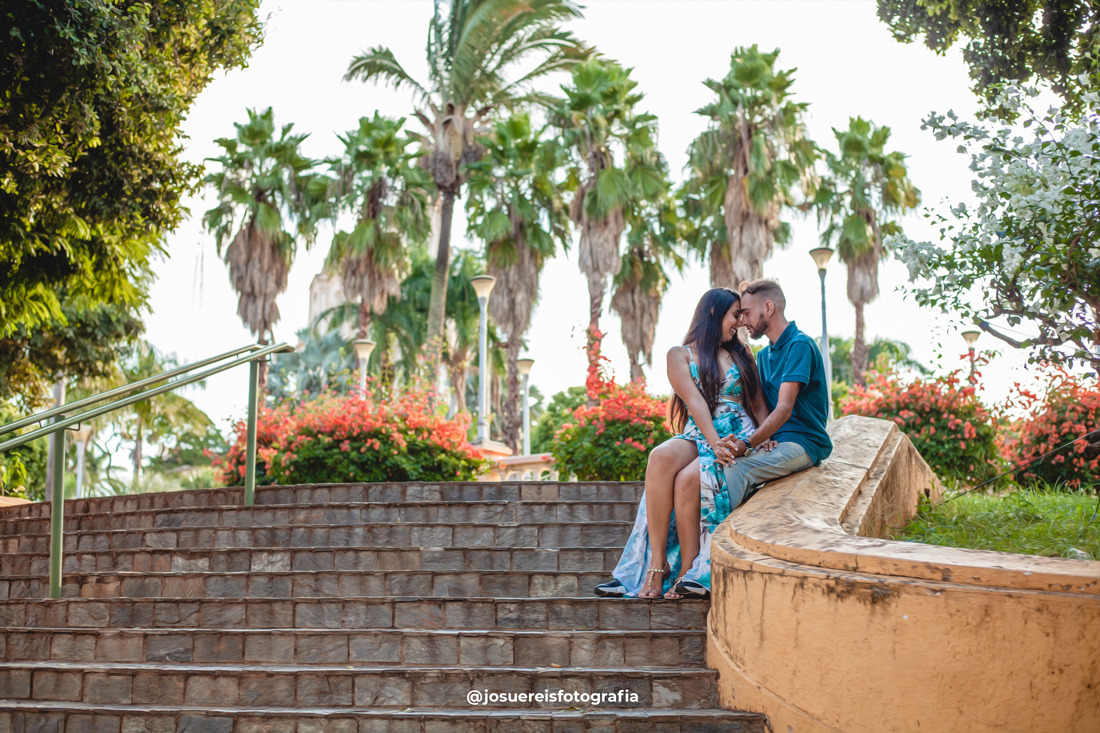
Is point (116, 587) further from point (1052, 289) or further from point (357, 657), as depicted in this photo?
point (1052, 289)

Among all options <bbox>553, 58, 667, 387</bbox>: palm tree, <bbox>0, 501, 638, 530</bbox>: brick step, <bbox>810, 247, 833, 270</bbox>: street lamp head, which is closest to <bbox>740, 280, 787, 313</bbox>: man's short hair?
<bbox>0, 501, 638, 530</bbox>: brick step

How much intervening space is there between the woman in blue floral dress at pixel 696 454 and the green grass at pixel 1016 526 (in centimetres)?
115

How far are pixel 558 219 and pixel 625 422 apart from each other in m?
13.7

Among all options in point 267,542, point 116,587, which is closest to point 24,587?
point 116,587

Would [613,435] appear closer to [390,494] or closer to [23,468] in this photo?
[390,494]

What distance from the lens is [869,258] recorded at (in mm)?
23000

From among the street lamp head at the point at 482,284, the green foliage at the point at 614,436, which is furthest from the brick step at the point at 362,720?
the street lamp head at the point at 482,284

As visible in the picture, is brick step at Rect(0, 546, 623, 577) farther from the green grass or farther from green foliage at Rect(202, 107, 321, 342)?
green foliage at Rect(202, 107, 321, 342)

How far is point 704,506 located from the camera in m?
4.12

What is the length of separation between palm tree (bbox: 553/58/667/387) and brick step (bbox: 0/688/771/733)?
1667 cm

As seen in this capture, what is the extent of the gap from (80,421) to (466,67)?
17.7 metres

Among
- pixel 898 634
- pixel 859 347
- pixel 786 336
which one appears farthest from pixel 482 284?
pixel 898 634

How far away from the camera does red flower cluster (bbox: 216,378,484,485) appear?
9242 mm

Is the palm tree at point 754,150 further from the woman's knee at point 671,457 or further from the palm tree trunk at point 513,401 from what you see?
the woman's knee at point 671,457
